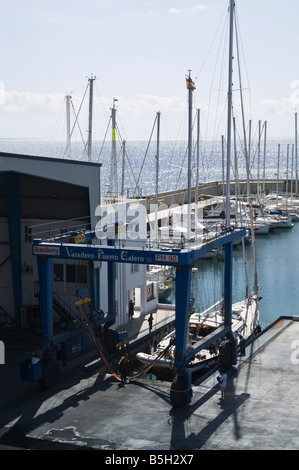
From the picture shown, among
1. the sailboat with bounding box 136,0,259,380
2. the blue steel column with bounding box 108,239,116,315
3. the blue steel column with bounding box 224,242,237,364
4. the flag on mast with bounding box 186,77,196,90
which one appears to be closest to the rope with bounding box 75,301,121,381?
the sailboat with bounding box 136,0,259,380

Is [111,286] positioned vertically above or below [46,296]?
below

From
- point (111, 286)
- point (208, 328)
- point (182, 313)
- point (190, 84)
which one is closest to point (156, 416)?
point (182, 313)

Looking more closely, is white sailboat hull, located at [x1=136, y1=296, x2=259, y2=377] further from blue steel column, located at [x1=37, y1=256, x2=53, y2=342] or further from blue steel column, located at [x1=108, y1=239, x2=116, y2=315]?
blue steel column, located at [x1=37, y1=256, x2=53, y2=342]

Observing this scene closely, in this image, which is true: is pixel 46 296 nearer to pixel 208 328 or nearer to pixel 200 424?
pixel 200 424

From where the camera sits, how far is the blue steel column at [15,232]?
31328mm

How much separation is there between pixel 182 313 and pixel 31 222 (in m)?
11.4

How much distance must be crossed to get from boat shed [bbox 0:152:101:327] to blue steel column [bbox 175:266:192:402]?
810 cm

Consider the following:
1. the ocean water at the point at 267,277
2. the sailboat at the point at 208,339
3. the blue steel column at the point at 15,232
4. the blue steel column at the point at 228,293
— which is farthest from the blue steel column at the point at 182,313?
the ocean water at the point at 267,277

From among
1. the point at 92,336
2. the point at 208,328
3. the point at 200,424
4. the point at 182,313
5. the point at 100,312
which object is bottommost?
the point at 200,424

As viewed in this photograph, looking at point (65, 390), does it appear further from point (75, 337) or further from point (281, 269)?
point (281, 269)

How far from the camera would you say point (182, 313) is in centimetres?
2397

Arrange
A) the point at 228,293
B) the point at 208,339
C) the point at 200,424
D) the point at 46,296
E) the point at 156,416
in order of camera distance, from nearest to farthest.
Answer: the point at 200,424 → the point at 156,416 → the point at 46,296 → the point at 208,339 → the point at 228,293

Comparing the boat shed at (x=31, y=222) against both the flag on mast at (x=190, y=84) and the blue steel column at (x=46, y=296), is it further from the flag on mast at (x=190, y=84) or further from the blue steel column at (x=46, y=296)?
the flag on mast at (x=190, y=84)

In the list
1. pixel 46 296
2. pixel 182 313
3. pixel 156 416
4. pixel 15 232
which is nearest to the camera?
pixel 156 416
